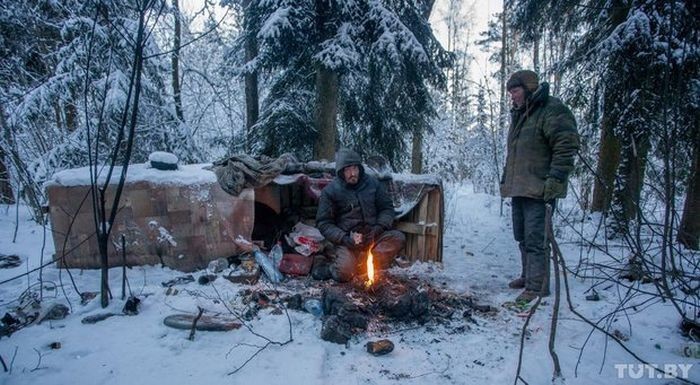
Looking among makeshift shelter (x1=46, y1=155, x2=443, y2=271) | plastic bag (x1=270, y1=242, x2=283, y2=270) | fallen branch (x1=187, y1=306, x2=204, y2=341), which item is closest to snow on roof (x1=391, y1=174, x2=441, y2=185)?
makeshift shelter (x1=46, y1=155, x2=443, y2=271)

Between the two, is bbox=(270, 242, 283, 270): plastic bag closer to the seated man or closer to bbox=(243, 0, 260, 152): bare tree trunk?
the seated man

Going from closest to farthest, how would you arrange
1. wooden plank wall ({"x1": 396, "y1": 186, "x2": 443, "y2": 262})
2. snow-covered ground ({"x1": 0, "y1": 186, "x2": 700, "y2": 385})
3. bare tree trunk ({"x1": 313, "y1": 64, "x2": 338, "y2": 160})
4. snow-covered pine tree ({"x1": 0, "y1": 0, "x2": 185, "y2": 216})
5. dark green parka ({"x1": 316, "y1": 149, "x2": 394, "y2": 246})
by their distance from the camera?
1. snow-covered ground ({"x1": 0, "y1": 186, "x2": 700, "y2": 385})
2. dark green parka ({"x1": 316, "y1": 149, "x2": 394, "y2": 246})
3. wooden plank wall ({"x1": 396, "y1": 186, "x2": 443, "y2": 262})
4. snow-covered pine tree ({"x1": 0, "y1": 0, "x2": 185, "y2": 216})
5. bare tree trunk ({"x1": 313, "y1": 64, "x2": 338, "y2": 160})

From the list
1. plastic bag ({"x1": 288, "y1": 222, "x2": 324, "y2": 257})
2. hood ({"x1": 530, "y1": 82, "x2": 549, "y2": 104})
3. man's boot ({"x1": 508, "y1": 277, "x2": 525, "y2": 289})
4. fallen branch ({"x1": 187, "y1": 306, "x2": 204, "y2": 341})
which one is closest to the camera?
fallen branch ({"x1": 187, "y1": 306, "x2": 204, "y2": 341})

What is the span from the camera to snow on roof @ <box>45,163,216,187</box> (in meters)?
3.93

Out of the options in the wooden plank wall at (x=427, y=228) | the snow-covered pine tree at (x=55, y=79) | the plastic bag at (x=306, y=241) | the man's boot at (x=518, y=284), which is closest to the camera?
the man's boot at (x=518, y=284)

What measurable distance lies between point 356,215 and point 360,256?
1.57 feet

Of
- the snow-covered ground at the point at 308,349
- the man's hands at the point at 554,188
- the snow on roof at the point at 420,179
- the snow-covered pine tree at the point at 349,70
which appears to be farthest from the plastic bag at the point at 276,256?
the man's hands at the point at 554,188

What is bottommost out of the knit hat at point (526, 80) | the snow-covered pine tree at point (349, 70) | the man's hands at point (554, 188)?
the man's hands at point (554, 188)

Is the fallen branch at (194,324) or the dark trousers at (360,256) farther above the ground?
the dark trousers at (360,256)

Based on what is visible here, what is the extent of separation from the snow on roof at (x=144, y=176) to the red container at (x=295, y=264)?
124cm

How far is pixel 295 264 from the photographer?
4242 millimetres

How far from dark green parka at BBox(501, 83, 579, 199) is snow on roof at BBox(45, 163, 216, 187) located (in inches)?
129

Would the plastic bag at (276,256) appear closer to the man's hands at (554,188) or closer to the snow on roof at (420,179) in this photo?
the snow on roof at (420,179)

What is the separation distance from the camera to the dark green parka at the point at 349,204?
14.2 feet
